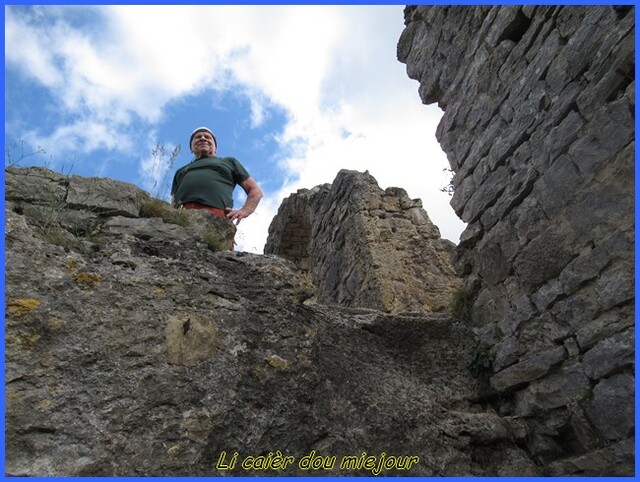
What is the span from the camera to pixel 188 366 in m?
2.17

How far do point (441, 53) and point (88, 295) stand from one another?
3235 millimetres

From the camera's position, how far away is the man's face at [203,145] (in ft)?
13.8

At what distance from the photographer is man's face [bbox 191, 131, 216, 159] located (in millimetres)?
4219

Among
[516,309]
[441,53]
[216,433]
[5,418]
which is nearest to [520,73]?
[441,53]

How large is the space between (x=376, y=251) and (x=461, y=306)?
5.40ft

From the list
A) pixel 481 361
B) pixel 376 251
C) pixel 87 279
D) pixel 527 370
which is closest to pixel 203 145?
pixel 376 251

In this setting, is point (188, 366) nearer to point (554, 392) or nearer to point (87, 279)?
point (87, 279)

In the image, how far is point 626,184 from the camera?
7.62 ft

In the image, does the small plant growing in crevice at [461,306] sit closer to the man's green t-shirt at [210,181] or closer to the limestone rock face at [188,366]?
the limestone rock face at [188,366]

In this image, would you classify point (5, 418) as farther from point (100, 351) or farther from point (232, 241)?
point (232, 241)

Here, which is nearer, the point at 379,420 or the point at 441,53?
the point at 379,420

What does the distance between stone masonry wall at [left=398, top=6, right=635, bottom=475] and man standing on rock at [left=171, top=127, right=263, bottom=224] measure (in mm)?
1615

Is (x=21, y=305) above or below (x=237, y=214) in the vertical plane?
below

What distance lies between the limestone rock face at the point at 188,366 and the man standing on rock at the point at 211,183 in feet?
1.70
